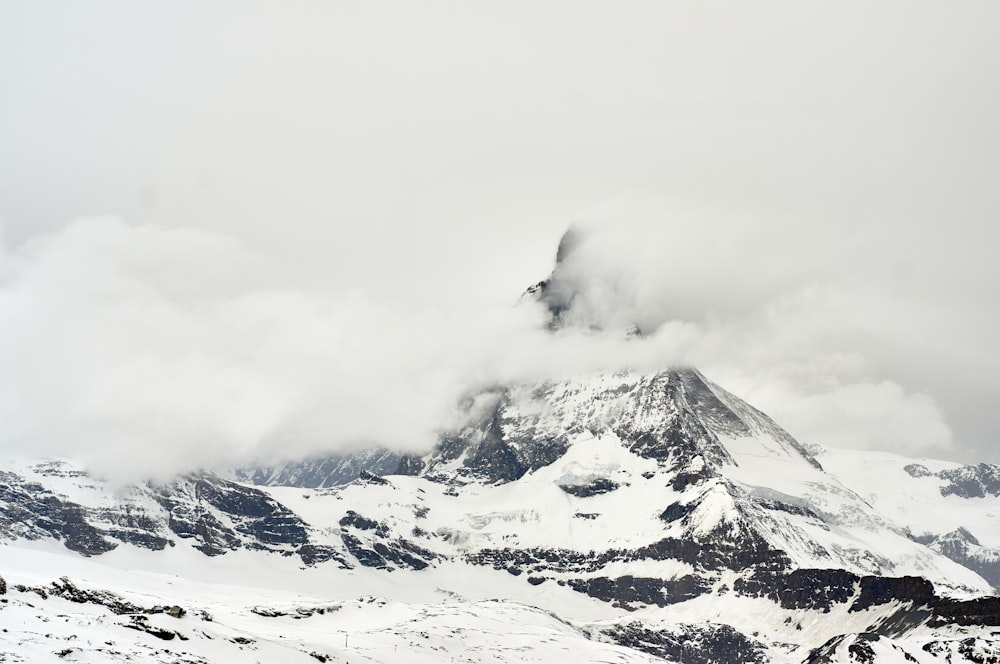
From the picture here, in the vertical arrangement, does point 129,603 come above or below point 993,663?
below

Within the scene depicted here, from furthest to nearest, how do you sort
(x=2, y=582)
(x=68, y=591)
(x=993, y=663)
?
1. (x=993, y=663)
2. (x=68, y=591)
3. (x=2, y=582)

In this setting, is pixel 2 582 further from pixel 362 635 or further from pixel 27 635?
pixel 362 635

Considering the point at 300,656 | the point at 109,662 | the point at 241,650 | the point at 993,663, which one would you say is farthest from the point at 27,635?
the point at 993,663

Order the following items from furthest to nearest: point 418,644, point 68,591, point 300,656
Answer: point 418,644
point 300,656
point 68,591

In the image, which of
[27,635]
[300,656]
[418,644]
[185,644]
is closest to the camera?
[27,635]

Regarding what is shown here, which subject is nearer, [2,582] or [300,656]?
[2,582]

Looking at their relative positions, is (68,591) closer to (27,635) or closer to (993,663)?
(27,635)

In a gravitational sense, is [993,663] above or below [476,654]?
above

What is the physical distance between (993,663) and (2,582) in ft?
637

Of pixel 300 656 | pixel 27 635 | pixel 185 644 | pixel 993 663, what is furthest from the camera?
pixel 993 663

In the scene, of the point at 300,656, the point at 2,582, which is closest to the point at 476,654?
the point at 300,656

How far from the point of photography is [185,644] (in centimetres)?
8619

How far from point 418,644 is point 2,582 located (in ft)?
378

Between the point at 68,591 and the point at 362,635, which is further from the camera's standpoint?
the point at 362,635
